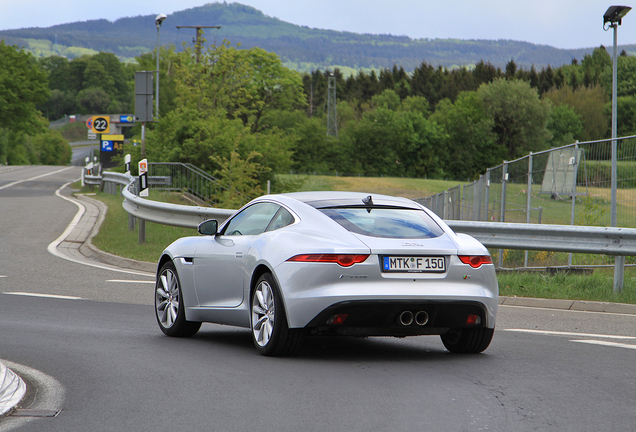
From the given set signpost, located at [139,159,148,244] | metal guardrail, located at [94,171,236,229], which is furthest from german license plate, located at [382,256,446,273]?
signpost, located at [139,159,148,244]

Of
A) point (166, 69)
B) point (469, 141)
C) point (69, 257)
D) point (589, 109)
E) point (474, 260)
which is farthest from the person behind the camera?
point (589, 109)

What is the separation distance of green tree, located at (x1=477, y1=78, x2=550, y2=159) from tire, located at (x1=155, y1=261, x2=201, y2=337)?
105 metres

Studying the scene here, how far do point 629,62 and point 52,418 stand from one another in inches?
5327

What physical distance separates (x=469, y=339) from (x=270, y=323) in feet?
5.28

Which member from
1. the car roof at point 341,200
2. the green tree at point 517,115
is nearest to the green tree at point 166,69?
the green tree at point 517,115

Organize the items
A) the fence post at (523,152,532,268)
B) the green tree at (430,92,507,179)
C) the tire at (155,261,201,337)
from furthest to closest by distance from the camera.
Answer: the green tree at (430,92,507,179), the fence post at (523,152,532,268), the tire at (155,261,201,337)

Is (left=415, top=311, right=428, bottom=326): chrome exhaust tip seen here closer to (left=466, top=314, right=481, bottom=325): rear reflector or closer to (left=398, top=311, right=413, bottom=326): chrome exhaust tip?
(left=398, top=311, right=413, bottom=326): chrome exhaust tip

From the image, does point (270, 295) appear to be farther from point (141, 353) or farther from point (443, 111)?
point (443, 111)

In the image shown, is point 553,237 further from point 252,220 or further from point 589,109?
point 589,109

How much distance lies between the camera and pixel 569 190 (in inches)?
550

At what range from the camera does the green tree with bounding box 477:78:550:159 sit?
109m

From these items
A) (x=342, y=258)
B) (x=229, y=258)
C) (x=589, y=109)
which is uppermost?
(x=589, y=109)

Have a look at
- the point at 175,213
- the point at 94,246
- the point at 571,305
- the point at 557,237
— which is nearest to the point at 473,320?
the point at 571,305

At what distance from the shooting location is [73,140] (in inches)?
7766
